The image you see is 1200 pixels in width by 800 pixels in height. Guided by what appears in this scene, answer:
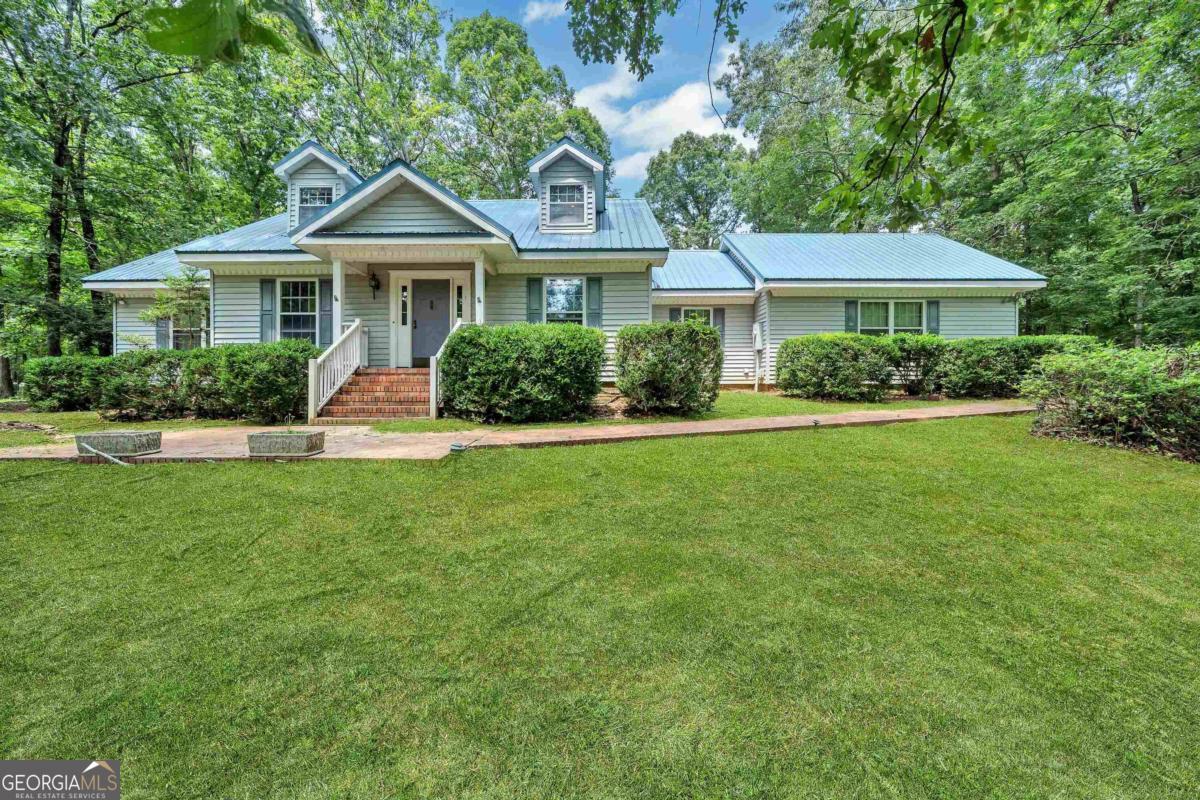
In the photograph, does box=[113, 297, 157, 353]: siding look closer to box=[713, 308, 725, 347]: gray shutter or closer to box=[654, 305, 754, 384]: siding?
box=[654, 305, 754, 384]: siding

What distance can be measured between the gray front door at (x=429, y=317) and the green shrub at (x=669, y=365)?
5712 mm

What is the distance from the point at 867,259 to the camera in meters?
15.1

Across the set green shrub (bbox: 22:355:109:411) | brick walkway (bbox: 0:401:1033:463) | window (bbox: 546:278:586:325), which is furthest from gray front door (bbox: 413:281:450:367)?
green shrub (bbox: 22:355:109:411)

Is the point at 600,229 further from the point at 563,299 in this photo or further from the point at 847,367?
the point at 847,367

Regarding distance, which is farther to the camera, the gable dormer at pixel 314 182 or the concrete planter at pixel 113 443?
the gable dormer at pixel 314 182

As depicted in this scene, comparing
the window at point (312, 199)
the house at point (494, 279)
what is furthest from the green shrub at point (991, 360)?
the window at point (312, 199)

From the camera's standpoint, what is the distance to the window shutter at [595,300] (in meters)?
11.7

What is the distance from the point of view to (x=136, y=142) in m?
15.1

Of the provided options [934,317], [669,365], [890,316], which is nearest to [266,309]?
[669,365]

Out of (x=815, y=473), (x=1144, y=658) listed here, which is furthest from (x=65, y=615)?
(x=815, y=473)

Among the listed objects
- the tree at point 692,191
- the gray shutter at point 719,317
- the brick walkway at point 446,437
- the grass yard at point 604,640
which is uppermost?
the tree at point 692,191

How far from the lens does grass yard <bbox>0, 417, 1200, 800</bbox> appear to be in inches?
58.2

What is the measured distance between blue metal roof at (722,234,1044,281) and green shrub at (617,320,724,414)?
6.98 metres

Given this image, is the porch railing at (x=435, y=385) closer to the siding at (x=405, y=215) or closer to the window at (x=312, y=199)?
the siding at (x=405, y=215)
